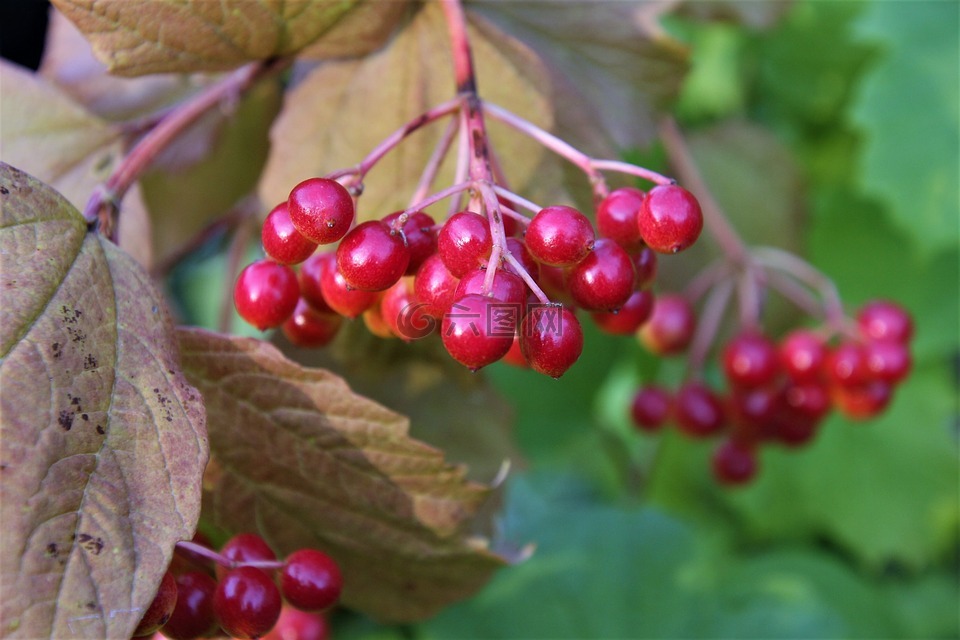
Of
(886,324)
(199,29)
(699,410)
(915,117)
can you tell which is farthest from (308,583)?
(915,117)

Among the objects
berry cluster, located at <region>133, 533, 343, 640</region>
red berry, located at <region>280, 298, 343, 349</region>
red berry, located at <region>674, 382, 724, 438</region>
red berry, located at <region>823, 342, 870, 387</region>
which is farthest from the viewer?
red berry, located at <region>674, 382, 724, 438</region>

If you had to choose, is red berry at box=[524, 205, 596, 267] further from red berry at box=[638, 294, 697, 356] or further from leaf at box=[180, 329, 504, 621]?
red berry at box=[638, 294, 697, 356]

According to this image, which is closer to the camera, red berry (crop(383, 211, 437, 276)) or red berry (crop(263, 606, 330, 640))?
red berry (crop(383, 211, 437, 276))

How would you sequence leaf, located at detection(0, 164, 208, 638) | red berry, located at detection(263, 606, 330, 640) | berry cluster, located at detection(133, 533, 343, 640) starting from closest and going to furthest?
leaf, located at detection(0, 164, 208, 638)
berry cluster, located at detection(133, 533, 343, 640)
red berry, located at detection(263, 606, 330, 640)

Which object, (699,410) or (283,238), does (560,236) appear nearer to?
(283,238)

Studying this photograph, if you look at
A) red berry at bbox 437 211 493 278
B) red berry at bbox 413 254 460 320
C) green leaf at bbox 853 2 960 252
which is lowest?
red berry at bbox 413 254 460 320

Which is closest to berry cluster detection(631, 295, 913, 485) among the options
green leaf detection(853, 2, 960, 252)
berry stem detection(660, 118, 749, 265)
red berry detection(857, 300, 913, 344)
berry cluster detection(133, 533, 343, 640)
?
red berry detection(857, 300, 913, 344)
